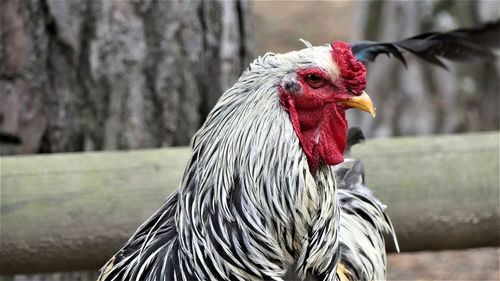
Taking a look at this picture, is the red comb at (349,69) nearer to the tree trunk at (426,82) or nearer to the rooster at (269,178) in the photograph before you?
the rooster at (269,178)

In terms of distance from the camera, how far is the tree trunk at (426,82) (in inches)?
215

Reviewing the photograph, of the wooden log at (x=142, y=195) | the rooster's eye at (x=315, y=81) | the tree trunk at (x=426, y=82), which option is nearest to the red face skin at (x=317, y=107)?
the rooster's eye at (x=315, y=81)

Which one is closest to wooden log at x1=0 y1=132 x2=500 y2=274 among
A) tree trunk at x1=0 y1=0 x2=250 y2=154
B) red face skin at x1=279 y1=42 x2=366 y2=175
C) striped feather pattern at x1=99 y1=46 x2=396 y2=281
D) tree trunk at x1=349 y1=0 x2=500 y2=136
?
tree trunk at x1=0 y1=0 x2=250 y2=154

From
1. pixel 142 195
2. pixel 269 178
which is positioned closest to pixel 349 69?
pixel 269 178

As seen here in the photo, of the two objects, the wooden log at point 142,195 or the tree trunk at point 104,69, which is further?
the tree trunk at point 104,69

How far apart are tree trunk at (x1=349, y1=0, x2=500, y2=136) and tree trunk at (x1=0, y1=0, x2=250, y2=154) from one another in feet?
10.2

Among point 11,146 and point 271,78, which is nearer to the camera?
point 271,78

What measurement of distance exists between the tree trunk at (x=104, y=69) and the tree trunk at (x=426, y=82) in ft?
10.2

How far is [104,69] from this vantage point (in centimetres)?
269

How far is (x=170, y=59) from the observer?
9.05ft

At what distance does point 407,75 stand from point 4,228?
4.26 metres

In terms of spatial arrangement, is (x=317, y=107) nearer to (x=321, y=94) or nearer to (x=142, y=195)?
(x=321, y=94)

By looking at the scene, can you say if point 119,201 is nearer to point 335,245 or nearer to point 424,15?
point 335,245

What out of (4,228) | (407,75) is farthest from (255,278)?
(407,75)
